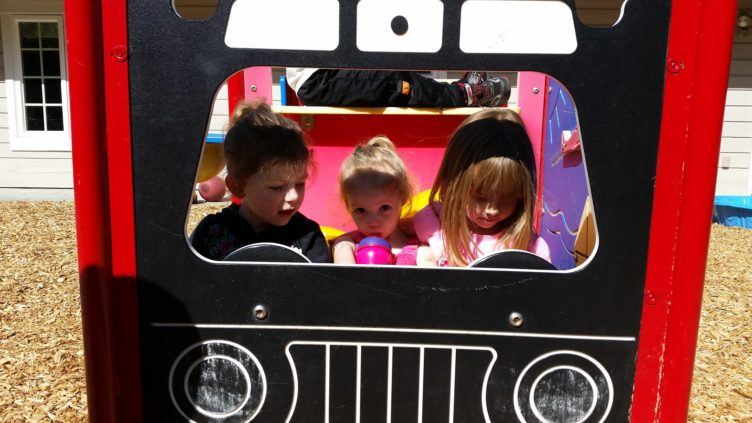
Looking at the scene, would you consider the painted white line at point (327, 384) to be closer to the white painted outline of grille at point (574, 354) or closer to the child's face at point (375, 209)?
the white painted outline of grille at point (574, 354)

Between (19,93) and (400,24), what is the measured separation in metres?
6.51

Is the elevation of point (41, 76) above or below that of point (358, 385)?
above

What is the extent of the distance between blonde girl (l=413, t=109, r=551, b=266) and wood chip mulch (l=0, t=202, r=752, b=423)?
3.45 ft

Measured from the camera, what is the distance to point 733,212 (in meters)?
5.93

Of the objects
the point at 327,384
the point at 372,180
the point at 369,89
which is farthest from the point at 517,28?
the point at 369,89

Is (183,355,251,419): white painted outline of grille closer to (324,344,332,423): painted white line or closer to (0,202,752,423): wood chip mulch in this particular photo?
(324,344,332,423): painted white line

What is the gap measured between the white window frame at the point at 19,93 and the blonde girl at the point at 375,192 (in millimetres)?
5313

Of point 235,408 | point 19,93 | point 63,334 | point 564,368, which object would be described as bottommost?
point 63,334

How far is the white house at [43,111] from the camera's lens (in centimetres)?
632

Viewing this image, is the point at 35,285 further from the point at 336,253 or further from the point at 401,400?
the point at 401,400

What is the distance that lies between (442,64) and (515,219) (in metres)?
0.69

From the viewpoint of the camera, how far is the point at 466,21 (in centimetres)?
114

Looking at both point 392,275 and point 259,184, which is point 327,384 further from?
point 259,184

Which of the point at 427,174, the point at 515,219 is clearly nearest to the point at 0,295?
the point at 427,174
